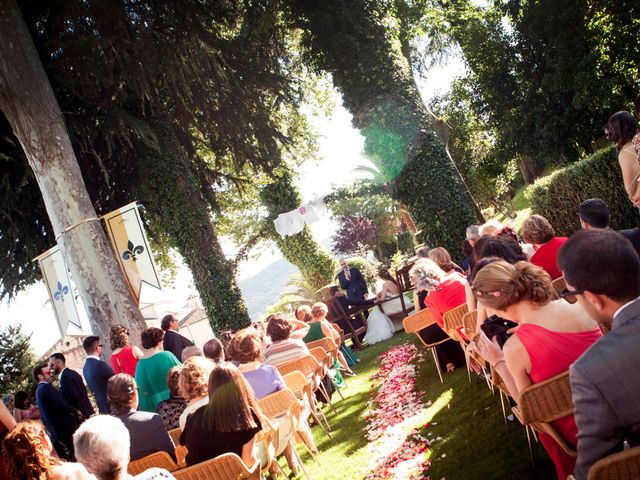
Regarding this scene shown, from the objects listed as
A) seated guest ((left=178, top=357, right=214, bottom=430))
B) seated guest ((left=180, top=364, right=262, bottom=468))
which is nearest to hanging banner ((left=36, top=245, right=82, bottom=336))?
seated guest ((left=178, top=357, right=214, bottom=430))

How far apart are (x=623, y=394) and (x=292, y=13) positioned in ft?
43.5

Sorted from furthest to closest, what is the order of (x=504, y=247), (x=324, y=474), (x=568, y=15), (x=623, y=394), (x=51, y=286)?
(x=568, y=15)
(x=51, y=286)
(x=324, y=474)
(x=504, y=247)
(x=623, y=394)

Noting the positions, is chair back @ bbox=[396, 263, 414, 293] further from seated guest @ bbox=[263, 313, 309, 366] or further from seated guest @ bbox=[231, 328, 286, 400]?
seated guest @ bbox=[231, 328, 286, 400]

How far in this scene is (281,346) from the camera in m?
6.29

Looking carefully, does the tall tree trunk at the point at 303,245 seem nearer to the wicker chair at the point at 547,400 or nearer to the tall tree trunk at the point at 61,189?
the tall tree trunk at the point at 61,189

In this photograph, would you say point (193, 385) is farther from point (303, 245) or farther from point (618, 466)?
point (303, 245)

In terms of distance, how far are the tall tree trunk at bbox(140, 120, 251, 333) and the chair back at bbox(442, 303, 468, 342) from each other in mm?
7690

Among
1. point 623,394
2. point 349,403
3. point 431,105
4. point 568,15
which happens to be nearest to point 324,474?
point 349,403

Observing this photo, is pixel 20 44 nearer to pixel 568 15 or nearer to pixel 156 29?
pixel 156 29

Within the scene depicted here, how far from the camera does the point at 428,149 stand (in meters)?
12.8

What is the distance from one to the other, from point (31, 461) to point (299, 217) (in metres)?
17.8

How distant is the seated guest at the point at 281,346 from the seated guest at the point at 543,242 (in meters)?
2.81

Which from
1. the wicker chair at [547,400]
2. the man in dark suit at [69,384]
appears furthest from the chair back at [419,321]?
the man in dark suit at [69,384]

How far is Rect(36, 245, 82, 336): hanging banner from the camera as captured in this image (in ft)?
31.0
